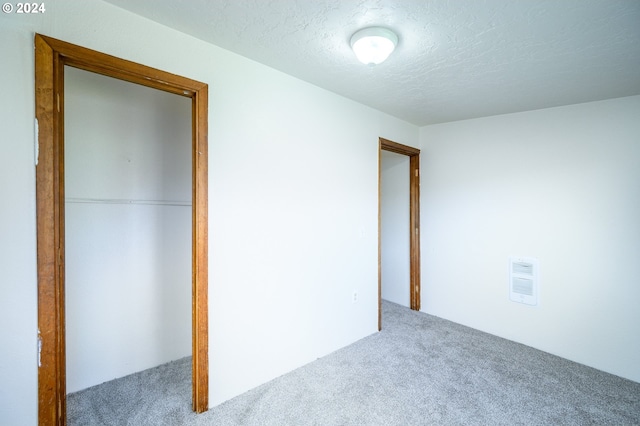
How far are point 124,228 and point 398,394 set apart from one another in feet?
8.04

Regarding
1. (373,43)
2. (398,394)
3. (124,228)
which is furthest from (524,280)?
(124,228)

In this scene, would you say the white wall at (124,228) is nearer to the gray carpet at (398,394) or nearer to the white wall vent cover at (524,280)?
the gray carpet at (398,394)

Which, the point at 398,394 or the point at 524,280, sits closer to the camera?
the point at 398,394

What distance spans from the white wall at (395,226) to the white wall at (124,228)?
8.40 ft

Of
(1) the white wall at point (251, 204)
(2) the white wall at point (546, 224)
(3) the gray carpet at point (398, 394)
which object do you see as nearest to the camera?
(1) the white wall at point (251, 204)

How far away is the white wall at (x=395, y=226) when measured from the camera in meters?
4.06

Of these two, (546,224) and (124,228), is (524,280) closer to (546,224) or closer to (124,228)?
(546,224)

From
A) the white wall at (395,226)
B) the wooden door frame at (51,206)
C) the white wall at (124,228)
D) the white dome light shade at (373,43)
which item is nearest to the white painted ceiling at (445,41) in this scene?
the white dome light shade at (373,43)

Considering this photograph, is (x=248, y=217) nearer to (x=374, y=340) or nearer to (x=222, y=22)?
(x=222, y=22)

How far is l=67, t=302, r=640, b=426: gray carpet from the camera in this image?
1.90 m

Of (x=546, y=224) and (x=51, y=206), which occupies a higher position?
(x=51, y=206)

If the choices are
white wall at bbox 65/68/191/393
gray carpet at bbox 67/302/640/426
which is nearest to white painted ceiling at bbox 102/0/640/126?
white wall at bbox 65/68/191/393

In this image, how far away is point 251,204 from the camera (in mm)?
2156

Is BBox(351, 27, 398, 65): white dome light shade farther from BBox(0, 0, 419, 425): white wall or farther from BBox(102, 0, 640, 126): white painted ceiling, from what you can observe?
BBox(0, 0, 419, 425): white wall
